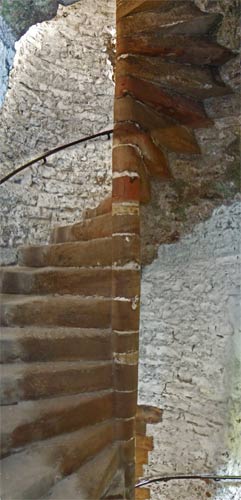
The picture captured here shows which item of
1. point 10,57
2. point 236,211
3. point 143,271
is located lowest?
point 143,271

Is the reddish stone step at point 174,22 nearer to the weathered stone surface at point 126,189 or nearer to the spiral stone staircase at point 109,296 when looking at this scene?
the spiral stone staircase at point 109,296

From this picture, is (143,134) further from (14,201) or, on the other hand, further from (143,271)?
(14,201)

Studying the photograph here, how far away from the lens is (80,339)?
198 cm

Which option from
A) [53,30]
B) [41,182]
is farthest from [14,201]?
[53,30]

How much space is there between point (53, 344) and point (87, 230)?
2.57 ft

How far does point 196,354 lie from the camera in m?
2.35

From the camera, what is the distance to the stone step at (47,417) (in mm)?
1517

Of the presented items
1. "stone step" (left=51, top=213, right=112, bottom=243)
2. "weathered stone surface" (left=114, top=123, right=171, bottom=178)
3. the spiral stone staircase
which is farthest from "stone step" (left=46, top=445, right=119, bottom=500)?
"weathered stone surface" (left=114, top=123, right=171, bottom=178)

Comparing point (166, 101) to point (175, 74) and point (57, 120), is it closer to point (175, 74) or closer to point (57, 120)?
point (175, 74)

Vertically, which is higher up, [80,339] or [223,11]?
[223,11]

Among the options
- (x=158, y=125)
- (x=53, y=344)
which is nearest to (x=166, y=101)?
(x=158, y=125)

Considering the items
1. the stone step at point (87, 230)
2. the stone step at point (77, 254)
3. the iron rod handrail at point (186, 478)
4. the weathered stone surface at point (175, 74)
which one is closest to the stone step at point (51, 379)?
the stone step at point (77, 254)

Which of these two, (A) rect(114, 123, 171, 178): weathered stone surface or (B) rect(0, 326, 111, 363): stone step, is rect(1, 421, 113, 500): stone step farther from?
(A) rect(114, 123, 171, 178): weathered stone surface

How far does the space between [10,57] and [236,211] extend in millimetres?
2397
